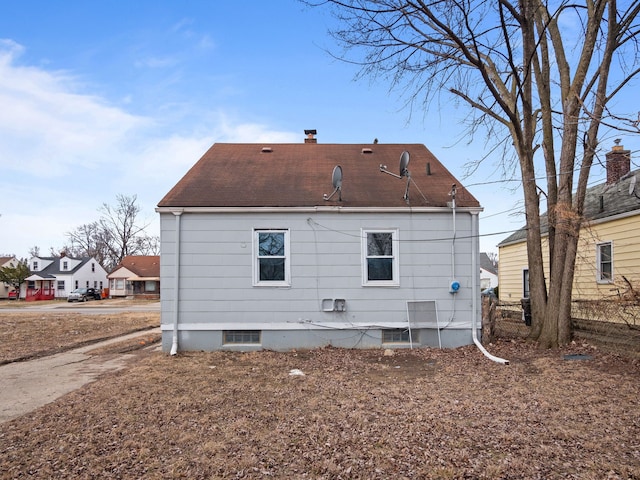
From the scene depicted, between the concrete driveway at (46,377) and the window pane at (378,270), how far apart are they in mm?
5379

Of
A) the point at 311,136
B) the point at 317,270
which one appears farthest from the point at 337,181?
the point at 311,136

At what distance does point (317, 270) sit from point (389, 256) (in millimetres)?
1621

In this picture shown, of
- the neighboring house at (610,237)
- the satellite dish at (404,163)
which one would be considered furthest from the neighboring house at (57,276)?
the neighboring house at (610,237)

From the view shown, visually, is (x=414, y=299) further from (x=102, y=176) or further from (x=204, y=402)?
(x=102, y=176)

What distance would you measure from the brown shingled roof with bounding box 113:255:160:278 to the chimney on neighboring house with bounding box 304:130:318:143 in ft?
119

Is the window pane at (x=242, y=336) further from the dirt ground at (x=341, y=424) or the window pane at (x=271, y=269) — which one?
the dirt ground at (x=341, y=424)

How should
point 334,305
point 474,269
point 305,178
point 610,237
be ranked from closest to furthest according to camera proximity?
1. point 334,305
2. point 474,269
3. point 305,178
4. point 610,237

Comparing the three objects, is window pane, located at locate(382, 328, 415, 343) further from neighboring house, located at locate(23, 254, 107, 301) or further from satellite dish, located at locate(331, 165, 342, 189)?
neighboring house, located at locate(23, 254, 107, 301)

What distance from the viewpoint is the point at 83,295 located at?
134 ft

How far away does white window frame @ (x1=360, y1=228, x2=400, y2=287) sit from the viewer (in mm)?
9344

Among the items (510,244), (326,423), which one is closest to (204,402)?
(326,423)

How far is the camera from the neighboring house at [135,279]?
45.0m

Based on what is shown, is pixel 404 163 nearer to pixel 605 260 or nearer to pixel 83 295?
pixel 605 260

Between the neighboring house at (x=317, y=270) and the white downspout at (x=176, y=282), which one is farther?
the neighboring house at (x=317, y=270)
